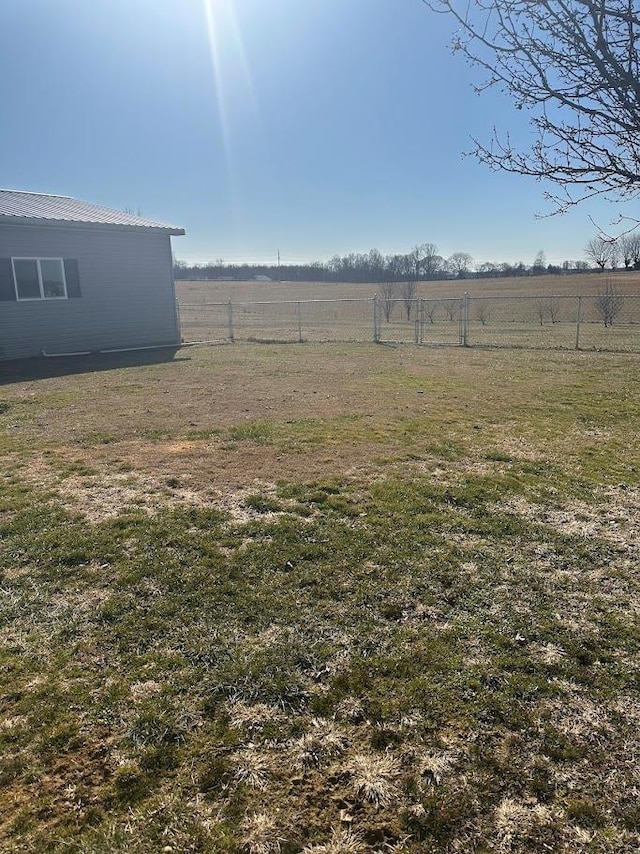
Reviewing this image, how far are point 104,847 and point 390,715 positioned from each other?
1037mm

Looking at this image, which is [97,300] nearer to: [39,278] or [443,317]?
[39,278]

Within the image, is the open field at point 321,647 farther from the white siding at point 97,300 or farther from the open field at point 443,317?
the white siding at point 97,300

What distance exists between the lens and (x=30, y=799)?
176 centimetres

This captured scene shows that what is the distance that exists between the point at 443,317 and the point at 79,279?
25.6 metres

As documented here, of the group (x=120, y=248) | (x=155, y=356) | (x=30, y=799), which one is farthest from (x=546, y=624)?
(x=120, y=248)

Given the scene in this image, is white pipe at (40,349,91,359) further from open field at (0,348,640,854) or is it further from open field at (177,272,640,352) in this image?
open field at (0,348,640,854)

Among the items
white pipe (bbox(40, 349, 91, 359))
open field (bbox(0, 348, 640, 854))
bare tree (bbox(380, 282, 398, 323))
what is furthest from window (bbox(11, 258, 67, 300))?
bare tree (bbox(380, 282, 398, 323))

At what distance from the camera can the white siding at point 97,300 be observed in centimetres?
1192

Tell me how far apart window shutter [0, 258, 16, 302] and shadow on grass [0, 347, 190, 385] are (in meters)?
1.41

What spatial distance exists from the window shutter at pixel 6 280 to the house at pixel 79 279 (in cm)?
2

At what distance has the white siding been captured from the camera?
11922 millimetres

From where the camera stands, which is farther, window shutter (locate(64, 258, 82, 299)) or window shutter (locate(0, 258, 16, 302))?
window shutter (locate(64, 258, 82, 299))

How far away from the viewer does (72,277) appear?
12.7m

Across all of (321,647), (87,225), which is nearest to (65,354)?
(87,225)
